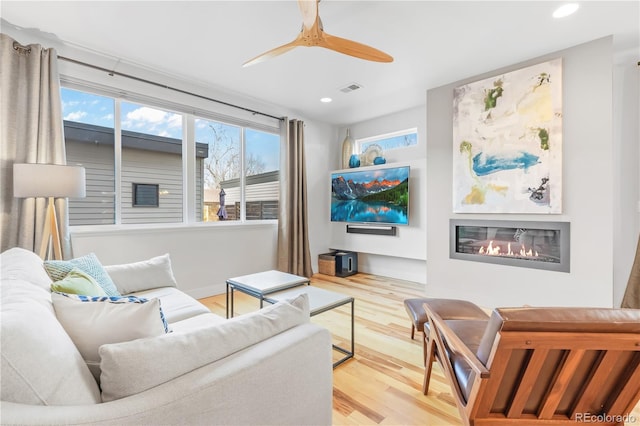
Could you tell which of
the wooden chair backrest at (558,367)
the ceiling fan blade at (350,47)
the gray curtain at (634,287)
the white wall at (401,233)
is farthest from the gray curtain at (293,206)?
the gray curtain at (634,287)

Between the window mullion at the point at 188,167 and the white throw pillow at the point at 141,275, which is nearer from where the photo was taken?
the white throw pillow at the point at 141,275

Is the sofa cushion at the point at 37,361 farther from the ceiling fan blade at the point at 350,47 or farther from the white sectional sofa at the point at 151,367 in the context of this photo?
the ceiling fan blade at the point at 350,47

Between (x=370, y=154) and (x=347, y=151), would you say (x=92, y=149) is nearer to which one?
(x=347, y=151)

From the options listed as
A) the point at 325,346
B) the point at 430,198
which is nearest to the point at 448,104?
the point at 430,198

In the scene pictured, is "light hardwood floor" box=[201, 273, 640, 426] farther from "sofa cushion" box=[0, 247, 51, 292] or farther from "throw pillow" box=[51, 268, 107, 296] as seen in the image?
"sofa cushion" box=[0, 247, 51, 292]

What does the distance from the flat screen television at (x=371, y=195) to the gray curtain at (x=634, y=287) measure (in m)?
2.17

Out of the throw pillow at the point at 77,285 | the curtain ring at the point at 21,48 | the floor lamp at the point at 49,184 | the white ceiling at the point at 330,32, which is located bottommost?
the throw pillow at the point at 77,285

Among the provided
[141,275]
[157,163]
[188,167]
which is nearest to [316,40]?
[141,275]

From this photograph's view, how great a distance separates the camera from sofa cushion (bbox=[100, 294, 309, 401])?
2.46 ft

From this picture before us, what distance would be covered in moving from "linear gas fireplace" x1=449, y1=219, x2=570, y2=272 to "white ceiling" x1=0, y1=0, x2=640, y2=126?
5.44 ft

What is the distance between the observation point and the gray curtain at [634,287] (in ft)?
8.43

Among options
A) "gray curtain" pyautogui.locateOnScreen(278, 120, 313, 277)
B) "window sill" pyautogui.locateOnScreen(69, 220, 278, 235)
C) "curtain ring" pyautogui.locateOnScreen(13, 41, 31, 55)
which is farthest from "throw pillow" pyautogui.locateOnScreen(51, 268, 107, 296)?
"gray curtain" pyautogui.locateOnScreen(278, 120, 313, 277)

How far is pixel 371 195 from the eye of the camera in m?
4.35

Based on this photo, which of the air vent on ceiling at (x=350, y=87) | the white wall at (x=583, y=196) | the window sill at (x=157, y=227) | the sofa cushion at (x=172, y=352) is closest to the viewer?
the sofa cushion at (x=172, y=352)
